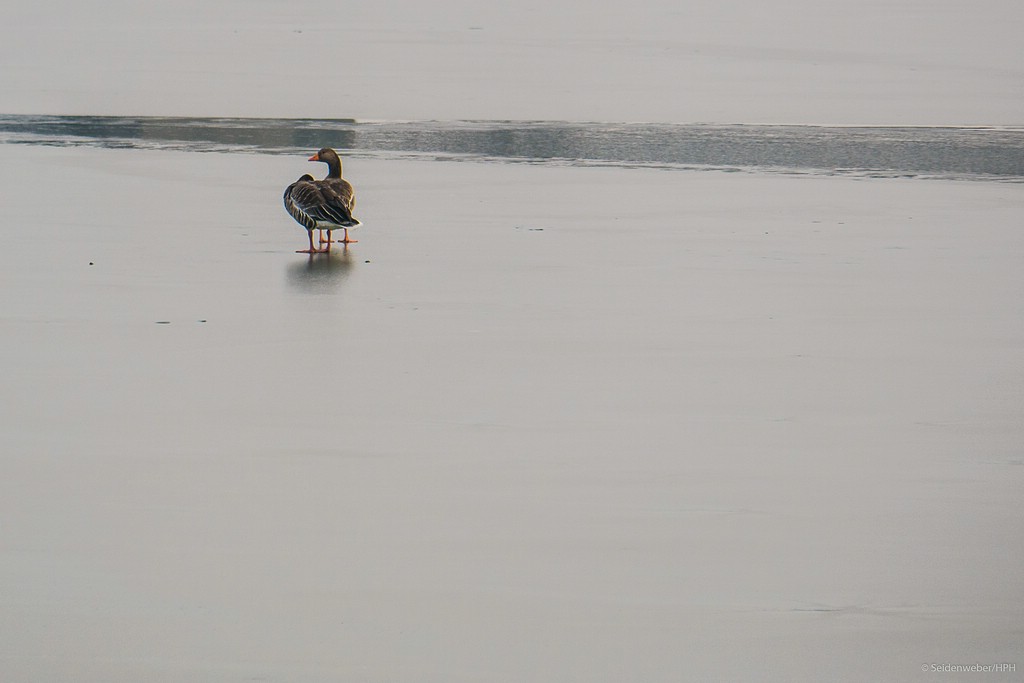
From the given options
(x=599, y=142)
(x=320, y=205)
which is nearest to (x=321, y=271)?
(x=320, y=205)

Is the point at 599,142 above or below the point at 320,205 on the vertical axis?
above

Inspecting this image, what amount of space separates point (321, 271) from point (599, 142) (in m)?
7.18

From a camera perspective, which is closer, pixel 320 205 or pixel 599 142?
pixel 320 205

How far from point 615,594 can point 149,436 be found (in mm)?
2315

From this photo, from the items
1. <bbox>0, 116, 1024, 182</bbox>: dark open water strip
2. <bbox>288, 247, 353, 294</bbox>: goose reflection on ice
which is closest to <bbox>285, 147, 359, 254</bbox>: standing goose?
<bbox>288, 247, 353, 294</bbox>: goose reflection on ice

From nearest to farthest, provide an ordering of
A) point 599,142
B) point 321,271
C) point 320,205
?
point 321,271, point 320,205, point 599,142

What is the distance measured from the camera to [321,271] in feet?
33.5

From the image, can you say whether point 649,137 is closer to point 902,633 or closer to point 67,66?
point 67,66

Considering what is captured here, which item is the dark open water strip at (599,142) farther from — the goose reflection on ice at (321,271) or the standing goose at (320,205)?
the goose reflection on ice at (321,271)

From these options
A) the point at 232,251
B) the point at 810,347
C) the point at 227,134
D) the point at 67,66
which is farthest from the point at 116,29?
the point at 810,347

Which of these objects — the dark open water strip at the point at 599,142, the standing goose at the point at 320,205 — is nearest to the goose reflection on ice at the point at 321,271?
the standing goose at the point at 320,205

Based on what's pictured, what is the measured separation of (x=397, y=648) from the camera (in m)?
4.47

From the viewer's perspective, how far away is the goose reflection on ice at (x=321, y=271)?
378 inches

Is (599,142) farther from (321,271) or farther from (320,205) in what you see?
(321,271)
